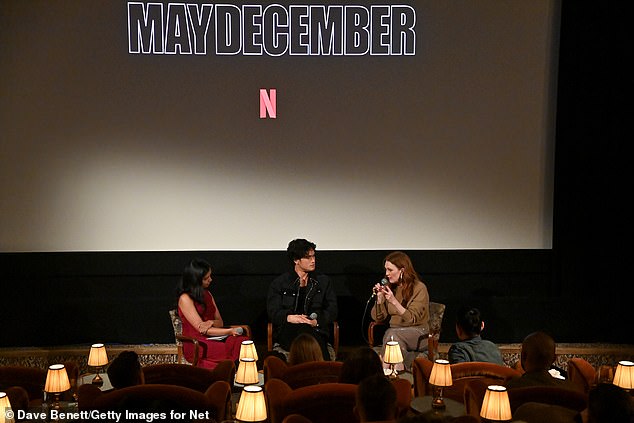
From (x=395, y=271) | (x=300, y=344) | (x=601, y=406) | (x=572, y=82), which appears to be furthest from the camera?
(x=572, y=82)

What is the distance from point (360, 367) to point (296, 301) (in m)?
2.34

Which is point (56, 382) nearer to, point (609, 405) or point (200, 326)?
point (200, 326)

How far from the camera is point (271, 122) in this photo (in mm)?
7590

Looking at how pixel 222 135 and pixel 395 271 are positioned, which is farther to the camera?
pixel 222 135

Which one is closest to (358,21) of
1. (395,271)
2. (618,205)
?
(395,271)

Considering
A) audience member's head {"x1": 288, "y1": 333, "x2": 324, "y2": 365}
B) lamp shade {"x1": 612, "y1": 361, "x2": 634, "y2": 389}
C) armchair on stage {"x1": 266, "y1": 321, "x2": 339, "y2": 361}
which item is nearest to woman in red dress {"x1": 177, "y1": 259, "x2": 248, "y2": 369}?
armchair on stage {"x1": 266, "y1": 321, "x2": 339, "y2": 361}

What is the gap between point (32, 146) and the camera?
7.48 metres

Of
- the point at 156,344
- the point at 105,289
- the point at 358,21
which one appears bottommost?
the point at 156,344

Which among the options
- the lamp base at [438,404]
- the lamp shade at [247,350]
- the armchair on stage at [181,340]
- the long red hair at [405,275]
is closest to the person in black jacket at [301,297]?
the armchair on stage at [181,340]

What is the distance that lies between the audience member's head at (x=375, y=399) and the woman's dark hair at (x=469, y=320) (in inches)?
65.3

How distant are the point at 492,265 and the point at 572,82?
5.99 ft

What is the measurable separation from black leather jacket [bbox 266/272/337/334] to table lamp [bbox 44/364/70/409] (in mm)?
2334

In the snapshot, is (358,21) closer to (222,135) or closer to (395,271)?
(222,135)

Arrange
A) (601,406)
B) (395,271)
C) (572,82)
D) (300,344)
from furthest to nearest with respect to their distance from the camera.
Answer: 1. (572,82)
2. (395,271)
3. (300,344)
4. (601,406)
